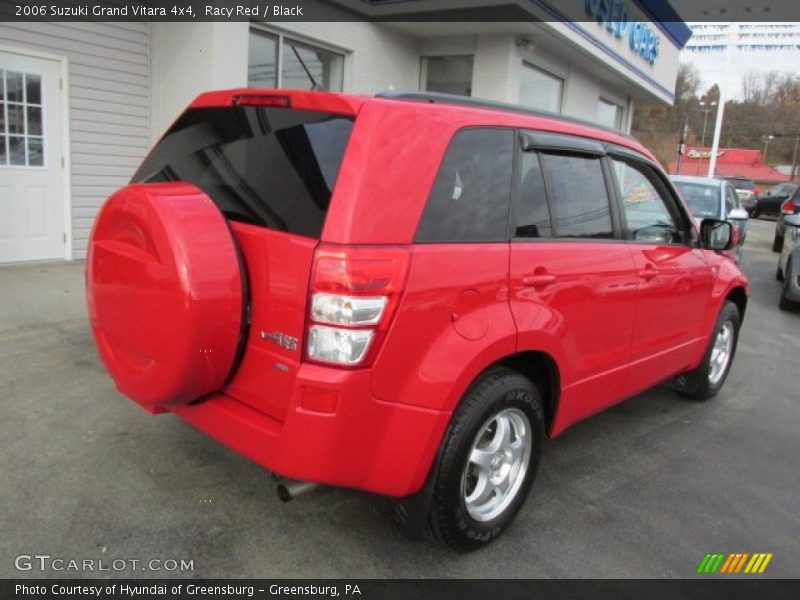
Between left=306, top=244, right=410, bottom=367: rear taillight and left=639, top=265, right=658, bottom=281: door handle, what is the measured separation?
1876 mm

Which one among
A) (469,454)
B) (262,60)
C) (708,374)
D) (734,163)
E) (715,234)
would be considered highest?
(734,163)

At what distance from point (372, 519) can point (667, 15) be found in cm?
1532

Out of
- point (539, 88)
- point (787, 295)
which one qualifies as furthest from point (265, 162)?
point (539, 88)

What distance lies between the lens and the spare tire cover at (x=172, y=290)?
2393mm

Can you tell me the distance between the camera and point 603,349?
11.2ft

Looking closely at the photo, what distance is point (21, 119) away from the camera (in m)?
7.29

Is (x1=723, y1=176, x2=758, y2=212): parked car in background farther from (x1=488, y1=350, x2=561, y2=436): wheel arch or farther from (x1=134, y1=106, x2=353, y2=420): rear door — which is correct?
(x1=134, y1=106, x2=353, y2=420): rear door

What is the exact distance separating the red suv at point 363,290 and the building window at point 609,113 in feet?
41.8

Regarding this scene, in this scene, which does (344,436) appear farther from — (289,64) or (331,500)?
(289,64)

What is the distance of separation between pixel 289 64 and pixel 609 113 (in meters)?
9.69

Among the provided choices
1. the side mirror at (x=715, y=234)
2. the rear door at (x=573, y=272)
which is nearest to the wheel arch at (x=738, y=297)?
the side mirror at (x=715, y=234)

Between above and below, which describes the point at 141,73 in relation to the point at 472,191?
above

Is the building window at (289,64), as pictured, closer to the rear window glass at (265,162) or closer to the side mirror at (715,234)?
the rear window glass at (265,162)

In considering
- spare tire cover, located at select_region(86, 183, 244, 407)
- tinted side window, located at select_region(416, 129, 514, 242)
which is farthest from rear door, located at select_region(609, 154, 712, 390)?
Answer: spare tire cover, located at select_region(86, 183, 244, 407)
